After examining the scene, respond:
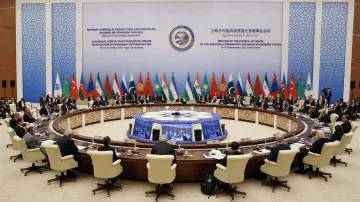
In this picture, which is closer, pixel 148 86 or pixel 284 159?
pixel 284 159

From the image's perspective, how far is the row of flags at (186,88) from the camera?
19.9 meters

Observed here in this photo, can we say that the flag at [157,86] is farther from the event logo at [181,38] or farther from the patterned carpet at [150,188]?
the patterned carpet at [150,188]

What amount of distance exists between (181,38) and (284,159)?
602 inches

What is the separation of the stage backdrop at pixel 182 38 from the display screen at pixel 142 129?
9.49 meters

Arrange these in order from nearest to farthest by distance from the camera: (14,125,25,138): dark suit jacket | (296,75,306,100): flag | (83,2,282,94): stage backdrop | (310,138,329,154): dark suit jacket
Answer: (310,138,329,154): dark suit jacket < (14,125,25,138): dark suit jacket < (296,75,306,100): flag < (83,2,282,94): stage backdrop

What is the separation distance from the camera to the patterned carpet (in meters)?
6.08

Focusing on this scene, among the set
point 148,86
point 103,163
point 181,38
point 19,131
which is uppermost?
point 181,38

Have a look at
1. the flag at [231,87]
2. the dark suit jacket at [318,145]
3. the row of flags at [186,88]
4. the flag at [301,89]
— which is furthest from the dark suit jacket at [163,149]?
the flag at [301,89]

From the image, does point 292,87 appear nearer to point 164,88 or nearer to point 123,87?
point 164,88

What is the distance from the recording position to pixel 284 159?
→ 622cm

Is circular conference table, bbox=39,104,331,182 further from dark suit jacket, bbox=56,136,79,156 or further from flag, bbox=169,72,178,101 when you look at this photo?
flag, bbox=169,72,178,101

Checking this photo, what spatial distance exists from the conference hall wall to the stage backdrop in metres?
0.06

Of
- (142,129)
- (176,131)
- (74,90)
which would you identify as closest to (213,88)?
(74,90)

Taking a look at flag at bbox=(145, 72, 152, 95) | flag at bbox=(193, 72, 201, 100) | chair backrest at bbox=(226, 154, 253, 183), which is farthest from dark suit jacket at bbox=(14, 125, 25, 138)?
flag at bbox=(193, 72, 201, 100)
